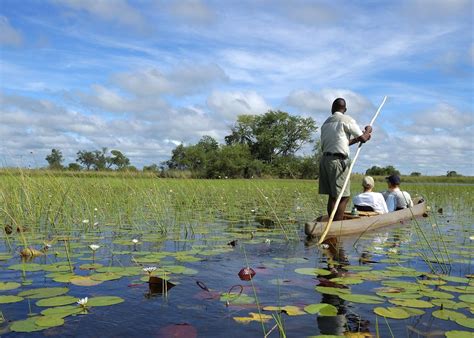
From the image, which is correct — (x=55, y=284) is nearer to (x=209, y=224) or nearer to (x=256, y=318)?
(x=256, y=318)

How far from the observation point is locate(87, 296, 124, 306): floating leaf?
9.56 feet

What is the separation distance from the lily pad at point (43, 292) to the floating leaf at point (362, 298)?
2258 mm

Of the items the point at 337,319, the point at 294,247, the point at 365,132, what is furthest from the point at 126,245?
the point at 365,132

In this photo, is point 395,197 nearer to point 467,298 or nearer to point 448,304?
point 467,298

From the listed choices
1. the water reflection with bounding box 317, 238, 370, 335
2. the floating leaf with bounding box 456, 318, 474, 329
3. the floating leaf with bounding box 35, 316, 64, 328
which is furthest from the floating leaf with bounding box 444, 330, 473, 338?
the floating leaf with bounding box 35, 316, 64, 328

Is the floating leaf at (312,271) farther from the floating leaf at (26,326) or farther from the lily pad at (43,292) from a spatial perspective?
the floating leaf at (26,326)

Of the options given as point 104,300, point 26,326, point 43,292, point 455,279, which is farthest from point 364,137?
point 26,326

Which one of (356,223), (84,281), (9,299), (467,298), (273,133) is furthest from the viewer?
(273,133)

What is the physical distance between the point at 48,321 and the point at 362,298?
2.28 metres

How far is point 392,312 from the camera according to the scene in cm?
293

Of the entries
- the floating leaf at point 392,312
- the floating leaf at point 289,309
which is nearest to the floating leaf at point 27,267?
the floating leaf at point 289,309

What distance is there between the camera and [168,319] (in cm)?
278

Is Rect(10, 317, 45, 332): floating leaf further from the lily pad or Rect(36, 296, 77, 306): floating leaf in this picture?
the lily pad

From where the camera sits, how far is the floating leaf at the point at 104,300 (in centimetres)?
291
